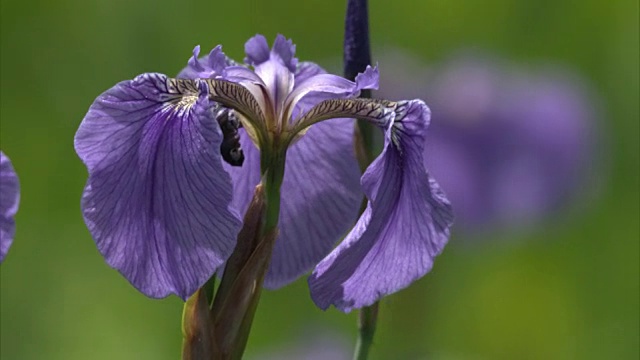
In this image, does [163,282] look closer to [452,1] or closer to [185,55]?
[185,55]

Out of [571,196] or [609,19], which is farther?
[609,19]

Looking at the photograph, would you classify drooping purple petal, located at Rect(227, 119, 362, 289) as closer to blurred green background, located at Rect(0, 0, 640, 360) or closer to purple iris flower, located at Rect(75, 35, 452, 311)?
purple iris flower, located at Rect(75, 35, 452, 311)

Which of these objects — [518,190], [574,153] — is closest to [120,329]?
[518,190]

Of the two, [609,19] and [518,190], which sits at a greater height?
[609,19]

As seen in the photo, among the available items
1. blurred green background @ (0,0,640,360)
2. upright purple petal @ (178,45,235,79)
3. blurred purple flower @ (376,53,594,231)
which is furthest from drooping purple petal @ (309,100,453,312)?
blurred purple flower @ (376,53,594,231)

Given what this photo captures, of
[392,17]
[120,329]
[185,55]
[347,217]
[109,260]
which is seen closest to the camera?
[109,260]

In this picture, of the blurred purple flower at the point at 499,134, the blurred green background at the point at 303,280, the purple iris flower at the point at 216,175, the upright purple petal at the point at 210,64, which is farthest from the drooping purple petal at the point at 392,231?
the blurred purple flower at the point at 499,134
